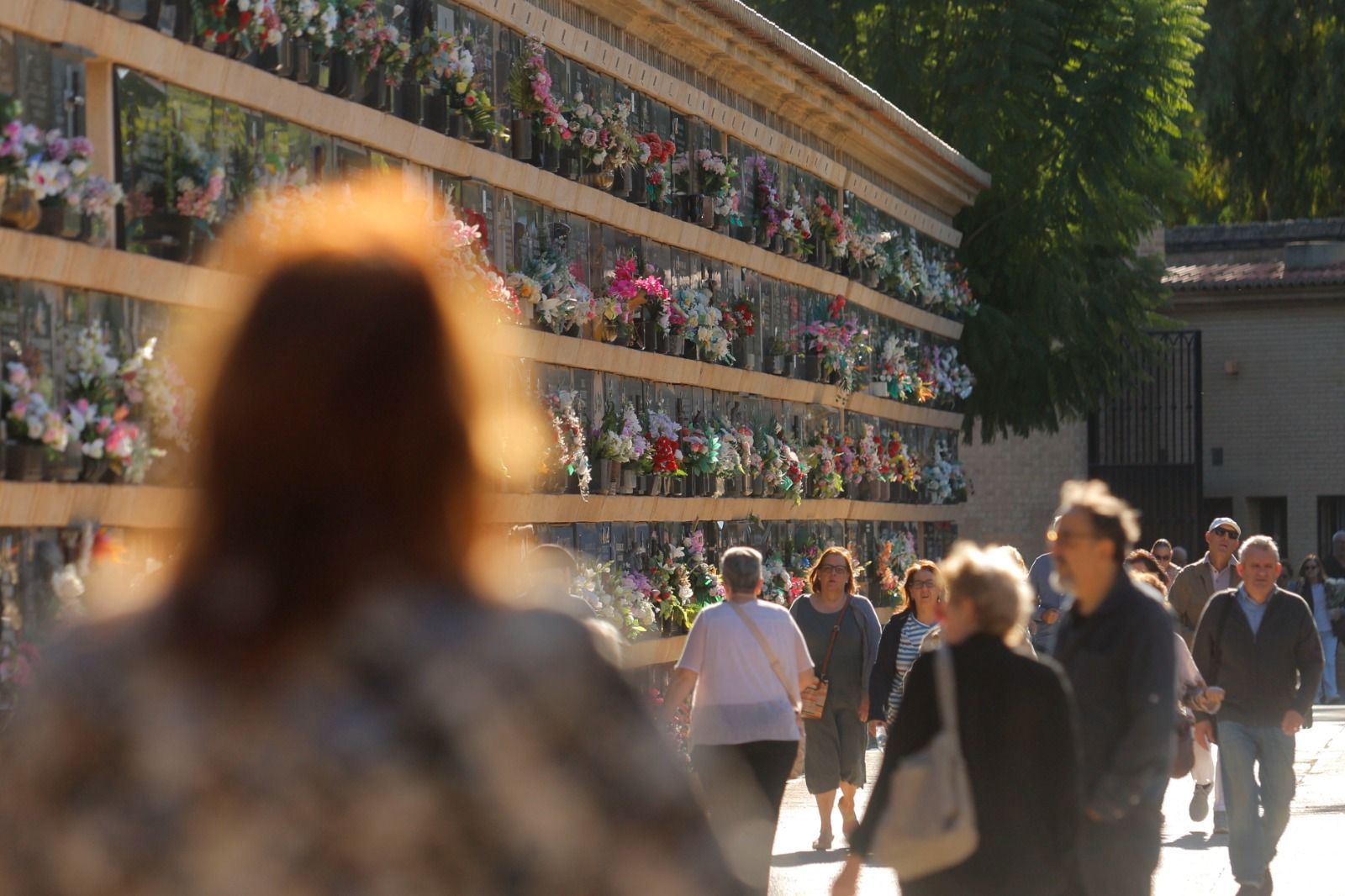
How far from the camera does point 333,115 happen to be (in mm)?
11906

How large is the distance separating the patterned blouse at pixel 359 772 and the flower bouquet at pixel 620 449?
13.8 meters

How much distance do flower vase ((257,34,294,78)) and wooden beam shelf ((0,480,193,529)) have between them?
2.24 m

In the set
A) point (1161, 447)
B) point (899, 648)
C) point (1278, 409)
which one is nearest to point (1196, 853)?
point (899, 648)

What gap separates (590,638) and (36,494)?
760 centimetres

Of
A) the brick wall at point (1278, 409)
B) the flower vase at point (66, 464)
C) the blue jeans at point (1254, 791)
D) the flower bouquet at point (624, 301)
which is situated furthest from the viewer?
the brick wall at point (1278, 409)

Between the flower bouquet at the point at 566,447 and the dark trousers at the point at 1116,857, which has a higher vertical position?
the flower bouquet at the point at 566,447

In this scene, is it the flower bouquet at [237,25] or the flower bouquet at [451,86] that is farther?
the flower bouquet at [451,86]

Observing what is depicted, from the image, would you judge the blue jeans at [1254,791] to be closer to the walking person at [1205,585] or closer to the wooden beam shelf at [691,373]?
the walking person at [1205,585]

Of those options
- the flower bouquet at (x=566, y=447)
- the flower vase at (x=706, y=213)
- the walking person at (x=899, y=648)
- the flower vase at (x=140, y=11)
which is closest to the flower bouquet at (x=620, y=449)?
the flower bouquet at (x=566, y=447)

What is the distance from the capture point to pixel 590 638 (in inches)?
80.5

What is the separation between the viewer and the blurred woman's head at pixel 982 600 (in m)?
6.51

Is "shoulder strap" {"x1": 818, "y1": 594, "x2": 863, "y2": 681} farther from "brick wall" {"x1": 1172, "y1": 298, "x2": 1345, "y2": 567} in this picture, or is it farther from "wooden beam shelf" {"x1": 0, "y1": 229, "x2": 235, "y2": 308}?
"brick wall" {"x1": 1172, "y1": 298, "x2": 1345, "y2": 567}

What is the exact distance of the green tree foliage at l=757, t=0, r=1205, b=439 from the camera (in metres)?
25.7

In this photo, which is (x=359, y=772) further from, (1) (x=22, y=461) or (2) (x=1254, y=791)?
(2) (x=1254, y=791)
